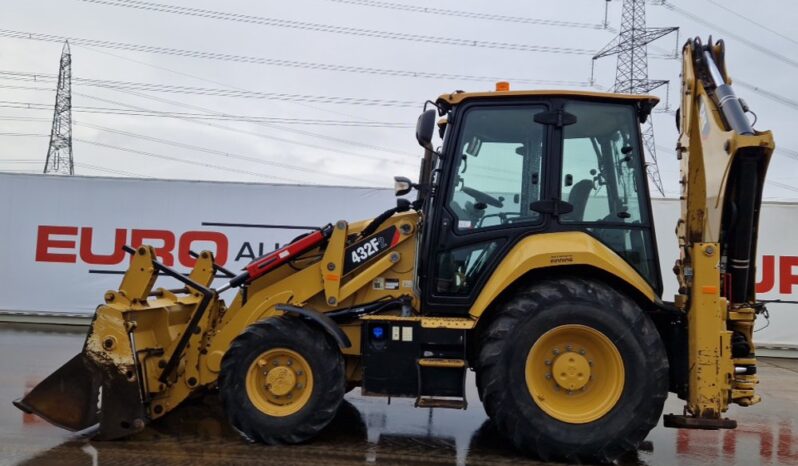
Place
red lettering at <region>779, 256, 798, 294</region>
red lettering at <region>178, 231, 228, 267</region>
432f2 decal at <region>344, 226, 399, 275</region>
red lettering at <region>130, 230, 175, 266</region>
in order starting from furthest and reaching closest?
red lettering at <region>130, 230, 175, 266</region> < red lettering at <region>178, 231, 228, 267</region> < red lettering at <region>779, 256, 798, 294</region> < 432f2 decal at <region>344, 226, 399, 275</region>

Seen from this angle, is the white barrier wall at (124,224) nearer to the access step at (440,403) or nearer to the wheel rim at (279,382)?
the wheel rim at (279,382)

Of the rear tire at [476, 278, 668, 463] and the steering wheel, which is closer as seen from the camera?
the rear tire at [476, 278, 668, 463]

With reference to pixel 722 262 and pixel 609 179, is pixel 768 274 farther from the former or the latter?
pixel 609 179

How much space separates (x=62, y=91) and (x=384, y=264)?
2972 centimetres

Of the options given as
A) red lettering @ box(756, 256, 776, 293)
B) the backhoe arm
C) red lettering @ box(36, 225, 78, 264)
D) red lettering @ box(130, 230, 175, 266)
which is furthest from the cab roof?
red lettering @ box(36, 225, 78, 264)

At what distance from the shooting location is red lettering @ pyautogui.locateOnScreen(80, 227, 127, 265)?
1121cm

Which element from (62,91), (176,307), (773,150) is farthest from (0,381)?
(62,91)

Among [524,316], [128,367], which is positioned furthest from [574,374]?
[128,367]

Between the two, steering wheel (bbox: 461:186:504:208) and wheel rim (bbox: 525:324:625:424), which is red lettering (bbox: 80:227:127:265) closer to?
steering wheel (bbox: 461:186:504:208)

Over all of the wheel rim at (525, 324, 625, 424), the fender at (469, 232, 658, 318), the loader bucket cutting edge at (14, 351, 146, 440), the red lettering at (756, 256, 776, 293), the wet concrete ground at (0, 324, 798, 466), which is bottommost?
the wet concrete ground at (0, 324, 798, 466)

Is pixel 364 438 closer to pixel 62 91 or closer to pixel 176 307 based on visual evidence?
pixel 176 307

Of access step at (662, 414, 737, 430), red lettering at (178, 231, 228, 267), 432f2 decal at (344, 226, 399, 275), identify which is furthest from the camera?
red lettering at (178, 231, 228, 267)

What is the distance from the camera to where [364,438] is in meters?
4.86

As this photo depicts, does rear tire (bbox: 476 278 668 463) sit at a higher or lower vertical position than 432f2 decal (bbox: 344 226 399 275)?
lower
